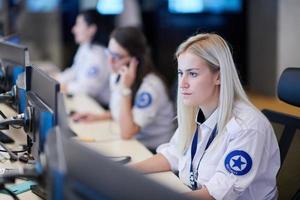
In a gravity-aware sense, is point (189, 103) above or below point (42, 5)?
below

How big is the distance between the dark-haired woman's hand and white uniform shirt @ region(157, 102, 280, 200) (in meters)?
1.05

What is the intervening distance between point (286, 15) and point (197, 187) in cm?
180

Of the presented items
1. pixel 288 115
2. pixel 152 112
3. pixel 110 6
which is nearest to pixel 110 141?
Answer: pixel 152 112

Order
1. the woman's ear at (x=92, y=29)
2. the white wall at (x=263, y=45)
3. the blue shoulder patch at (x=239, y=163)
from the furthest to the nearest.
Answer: the white wall at (x=263, y=45), the woman's ear at (x=92, y=29), the blue shoulder patch at (x=239, y=163)

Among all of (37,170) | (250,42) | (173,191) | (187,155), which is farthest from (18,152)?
(250,42)

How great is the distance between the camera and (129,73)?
106 inches

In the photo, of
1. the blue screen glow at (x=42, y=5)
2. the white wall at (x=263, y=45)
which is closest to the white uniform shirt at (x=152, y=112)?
the white wall at (x=263, y=45)

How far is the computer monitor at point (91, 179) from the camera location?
0.88 meters

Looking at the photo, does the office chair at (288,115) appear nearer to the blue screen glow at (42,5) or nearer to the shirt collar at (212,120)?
the shirt collar at (212,120)

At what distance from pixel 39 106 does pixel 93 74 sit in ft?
7.27

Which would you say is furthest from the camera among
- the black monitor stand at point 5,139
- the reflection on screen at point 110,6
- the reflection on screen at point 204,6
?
the reflection on screen at point 204,6

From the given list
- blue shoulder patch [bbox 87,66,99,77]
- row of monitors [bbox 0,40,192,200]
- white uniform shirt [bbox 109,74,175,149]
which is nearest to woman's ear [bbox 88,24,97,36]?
blue shoulder patch [bbox 87,66,99,77]

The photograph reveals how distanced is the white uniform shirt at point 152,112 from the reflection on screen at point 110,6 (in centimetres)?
281

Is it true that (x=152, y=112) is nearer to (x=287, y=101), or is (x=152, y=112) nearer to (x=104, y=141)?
(x=104, y=141)
